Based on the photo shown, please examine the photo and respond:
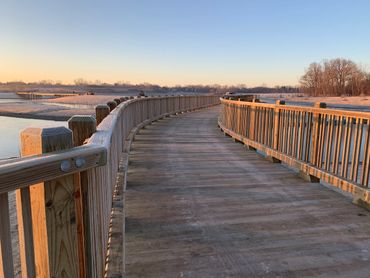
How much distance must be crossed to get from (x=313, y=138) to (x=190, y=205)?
2.55 metres

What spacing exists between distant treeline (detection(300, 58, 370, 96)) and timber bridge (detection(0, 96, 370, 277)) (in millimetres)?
108124

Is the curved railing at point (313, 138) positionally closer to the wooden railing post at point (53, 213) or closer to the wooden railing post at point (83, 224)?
the wooden railing post at point (83, 224)

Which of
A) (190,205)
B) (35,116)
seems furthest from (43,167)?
(35,116)

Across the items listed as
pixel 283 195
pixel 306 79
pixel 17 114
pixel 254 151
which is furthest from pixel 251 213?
pixel 306 79

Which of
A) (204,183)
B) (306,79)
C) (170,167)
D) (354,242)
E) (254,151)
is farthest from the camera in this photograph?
(306,79)

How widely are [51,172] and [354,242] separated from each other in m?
3.49

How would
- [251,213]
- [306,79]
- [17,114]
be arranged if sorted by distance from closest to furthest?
[251,213] < [17,114] < [306,79]

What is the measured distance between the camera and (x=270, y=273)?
3.10 meters

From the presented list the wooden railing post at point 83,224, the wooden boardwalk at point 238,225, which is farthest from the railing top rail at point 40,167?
the wooden boardwalk at point 238,225

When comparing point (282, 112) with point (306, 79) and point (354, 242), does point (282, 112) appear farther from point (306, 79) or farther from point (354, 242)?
point (306, 79)

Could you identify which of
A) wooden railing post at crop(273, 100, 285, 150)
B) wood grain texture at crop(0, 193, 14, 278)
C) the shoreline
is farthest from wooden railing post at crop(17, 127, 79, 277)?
the shoreline

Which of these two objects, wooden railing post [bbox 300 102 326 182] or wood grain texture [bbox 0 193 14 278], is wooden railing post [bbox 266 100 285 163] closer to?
wooden railing post [bbox 300 102 326 182]

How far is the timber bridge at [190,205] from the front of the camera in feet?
4.83

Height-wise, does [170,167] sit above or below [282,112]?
below
